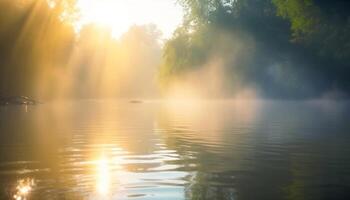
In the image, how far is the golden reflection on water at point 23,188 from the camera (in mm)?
8327

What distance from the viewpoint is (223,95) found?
78188 millimetres

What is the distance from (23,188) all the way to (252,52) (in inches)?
2672

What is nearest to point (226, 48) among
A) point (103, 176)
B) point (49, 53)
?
point (49, 53)

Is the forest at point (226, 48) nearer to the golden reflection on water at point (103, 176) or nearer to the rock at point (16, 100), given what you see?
the rock at point (16, 100)

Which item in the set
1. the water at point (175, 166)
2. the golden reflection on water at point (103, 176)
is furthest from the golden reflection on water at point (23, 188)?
the golden reflection on water at point (103, 176)

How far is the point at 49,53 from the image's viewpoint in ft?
198

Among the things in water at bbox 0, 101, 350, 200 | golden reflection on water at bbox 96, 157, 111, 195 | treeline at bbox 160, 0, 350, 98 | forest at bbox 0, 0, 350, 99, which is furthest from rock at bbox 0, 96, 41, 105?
golden reflection on water at bbox 96, 157, 111, 195

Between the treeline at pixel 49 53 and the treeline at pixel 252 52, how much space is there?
17027mm

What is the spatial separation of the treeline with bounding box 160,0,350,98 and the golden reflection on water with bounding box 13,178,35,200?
5874cm

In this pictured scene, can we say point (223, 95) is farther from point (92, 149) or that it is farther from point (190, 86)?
point (92, 149)

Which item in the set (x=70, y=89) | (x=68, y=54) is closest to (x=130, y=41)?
(x=70, y=89)

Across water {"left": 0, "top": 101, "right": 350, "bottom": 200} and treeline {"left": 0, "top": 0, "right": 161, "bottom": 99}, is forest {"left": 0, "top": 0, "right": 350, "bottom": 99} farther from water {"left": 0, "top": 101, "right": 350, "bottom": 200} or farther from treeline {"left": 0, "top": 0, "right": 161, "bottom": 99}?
water {"left": 0, "top": 101, "right": 350, "bottom": 200}

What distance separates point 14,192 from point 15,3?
47.3 meters

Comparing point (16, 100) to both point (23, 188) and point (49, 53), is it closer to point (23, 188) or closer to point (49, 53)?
point (49, 53)
